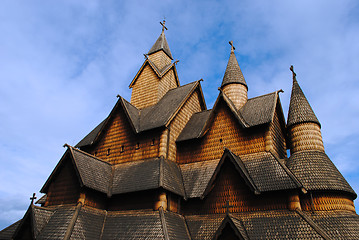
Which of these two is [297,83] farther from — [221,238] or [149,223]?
[149,223]

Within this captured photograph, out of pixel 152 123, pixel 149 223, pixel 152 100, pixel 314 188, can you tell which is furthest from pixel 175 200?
pixel 152 100

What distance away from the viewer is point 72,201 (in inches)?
603

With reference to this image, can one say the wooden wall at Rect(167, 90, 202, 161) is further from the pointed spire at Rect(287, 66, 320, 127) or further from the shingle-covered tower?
the pointed spire at Rect(287, 66, 320, 127)

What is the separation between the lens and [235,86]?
19609mm

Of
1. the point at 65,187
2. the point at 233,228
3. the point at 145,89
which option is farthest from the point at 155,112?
the point at 233,228

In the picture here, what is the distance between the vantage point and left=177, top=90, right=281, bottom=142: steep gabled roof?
52.2 feet

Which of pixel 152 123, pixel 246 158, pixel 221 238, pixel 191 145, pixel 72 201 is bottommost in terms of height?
pixel 221 238

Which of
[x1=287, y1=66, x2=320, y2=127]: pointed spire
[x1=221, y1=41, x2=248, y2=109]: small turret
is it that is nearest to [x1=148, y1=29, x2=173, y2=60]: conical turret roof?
[x1=221, y1=41, x2=248, y2=109]: small turret

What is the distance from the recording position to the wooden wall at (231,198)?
43.5 feet

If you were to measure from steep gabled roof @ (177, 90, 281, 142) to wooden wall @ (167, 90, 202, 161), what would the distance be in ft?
1.12

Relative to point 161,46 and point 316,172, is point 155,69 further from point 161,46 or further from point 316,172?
point 316,172

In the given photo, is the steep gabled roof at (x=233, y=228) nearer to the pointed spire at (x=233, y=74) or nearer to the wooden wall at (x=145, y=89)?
the pointed spire at (x=233, y=74)

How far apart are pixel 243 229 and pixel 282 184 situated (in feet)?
8.86

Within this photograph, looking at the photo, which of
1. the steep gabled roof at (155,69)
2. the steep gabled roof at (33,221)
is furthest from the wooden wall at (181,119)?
the steep gabled roof at (33,221)
